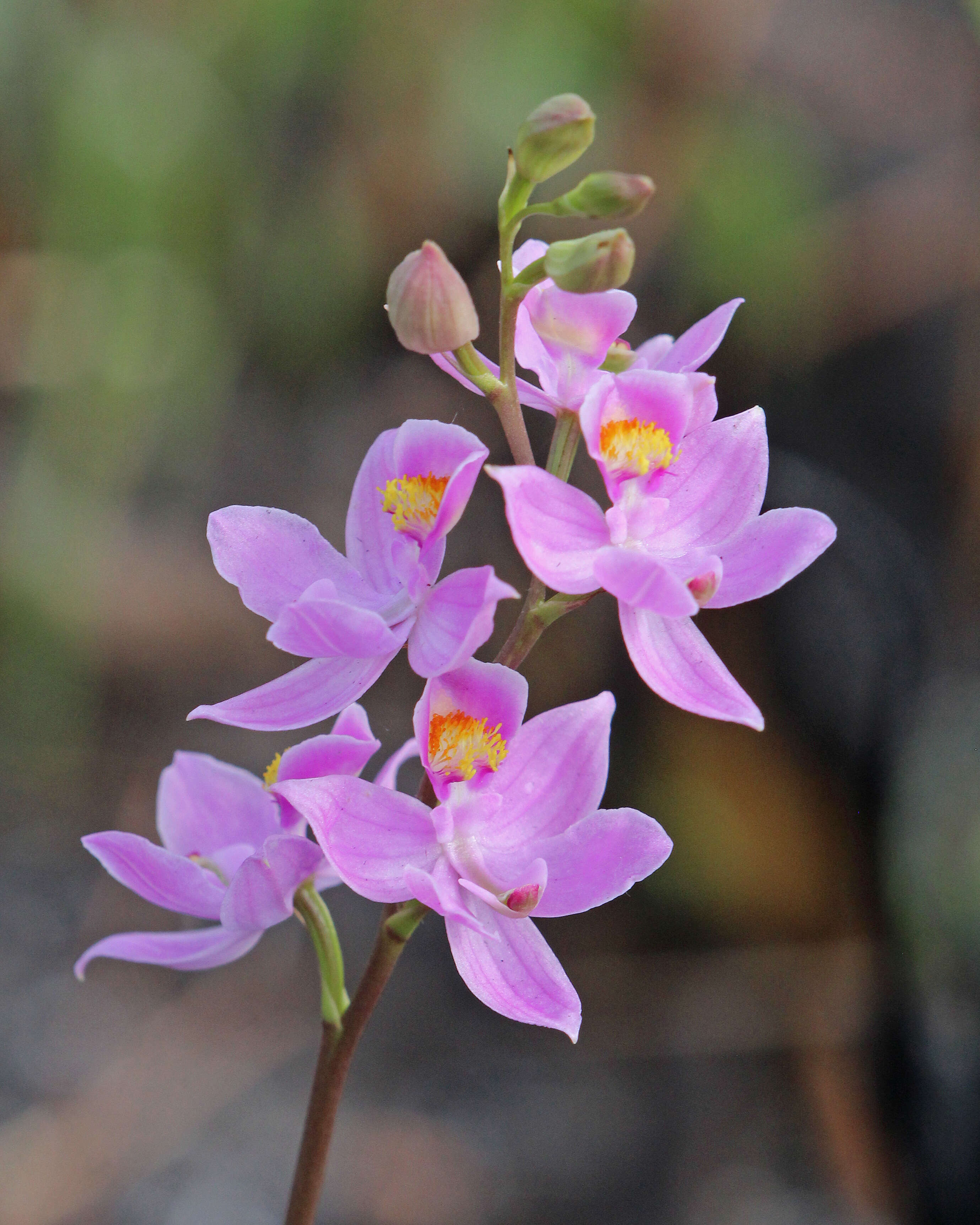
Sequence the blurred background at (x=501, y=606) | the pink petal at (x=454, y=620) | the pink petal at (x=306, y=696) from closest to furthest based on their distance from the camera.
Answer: the pink petal at (x=454, y=620), the pink petal at (x=306, y=696), the blurred background at (x=501, y=606)

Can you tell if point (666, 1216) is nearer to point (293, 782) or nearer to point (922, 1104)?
point (922, 1104)

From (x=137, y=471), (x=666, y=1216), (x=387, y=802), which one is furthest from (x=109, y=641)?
(x=387, y=802)

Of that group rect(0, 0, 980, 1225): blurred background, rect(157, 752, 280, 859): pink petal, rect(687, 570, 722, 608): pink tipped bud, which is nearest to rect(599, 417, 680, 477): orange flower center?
rect(687, 570, 722, 608): pink tipped bud

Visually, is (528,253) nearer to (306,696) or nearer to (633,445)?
(633,445)

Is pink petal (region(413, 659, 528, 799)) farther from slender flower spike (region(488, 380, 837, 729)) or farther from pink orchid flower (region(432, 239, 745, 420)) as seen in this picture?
pink orchid flower (region(432, 239, 745, 420))

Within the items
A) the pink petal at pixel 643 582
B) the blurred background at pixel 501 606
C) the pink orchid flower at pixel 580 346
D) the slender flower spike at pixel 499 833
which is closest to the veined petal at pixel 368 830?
the slender flower spike at pixel 499 833

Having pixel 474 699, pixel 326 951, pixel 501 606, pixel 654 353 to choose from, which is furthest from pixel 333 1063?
pixel 501 606

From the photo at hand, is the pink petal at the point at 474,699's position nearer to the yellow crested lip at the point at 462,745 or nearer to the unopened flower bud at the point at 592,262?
the yellow crested lip at the point at 462,745
